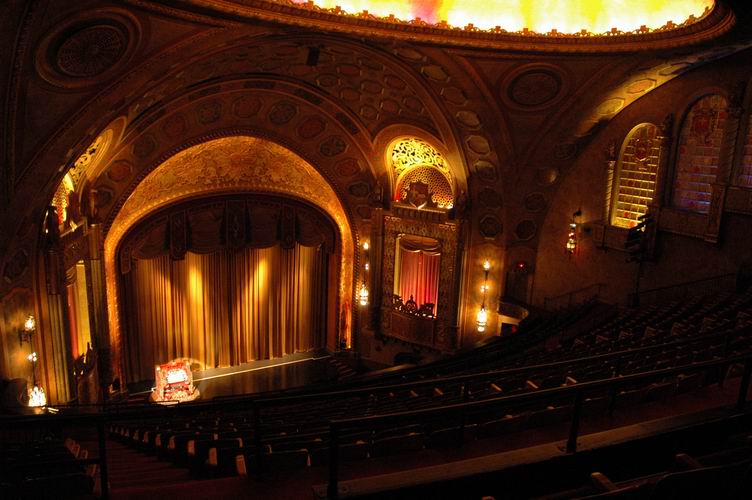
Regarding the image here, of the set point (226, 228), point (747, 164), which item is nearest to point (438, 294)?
point (226, 228)

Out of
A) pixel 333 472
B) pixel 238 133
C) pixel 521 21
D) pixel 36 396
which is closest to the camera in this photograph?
pixel 333 472

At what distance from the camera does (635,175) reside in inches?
607

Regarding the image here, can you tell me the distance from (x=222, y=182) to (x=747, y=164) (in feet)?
42.4

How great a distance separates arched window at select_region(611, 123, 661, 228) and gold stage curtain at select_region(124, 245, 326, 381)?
919 centimetres

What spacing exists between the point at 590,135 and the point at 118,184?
11851 mm

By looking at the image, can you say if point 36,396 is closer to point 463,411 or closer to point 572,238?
point 463,411

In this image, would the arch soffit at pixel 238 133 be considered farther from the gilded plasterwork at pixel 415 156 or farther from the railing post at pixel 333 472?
the railing post at pixel 333 472

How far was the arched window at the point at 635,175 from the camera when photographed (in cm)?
1500

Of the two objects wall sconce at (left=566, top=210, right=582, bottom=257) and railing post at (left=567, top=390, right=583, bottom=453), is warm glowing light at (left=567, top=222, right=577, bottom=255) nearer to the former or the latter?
wall sconce at (left=566, top=210, right=582, bottom=257)

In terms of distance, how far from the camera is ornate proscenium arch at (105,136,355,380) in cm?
1536

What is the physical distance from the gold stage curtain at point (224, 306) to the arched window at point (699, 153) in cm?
1070

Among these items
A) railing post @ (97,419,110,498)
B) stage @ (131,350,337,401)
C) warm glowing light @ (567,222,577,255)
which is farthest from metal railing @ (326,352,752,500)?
stage @ (131,350,337,401)

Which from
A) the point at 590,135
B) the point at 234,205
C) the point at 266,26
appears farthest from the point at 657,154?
the point at 234,205

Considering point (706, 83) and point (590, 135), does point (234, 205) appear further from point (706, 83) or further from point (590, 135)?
point (706, 83)
